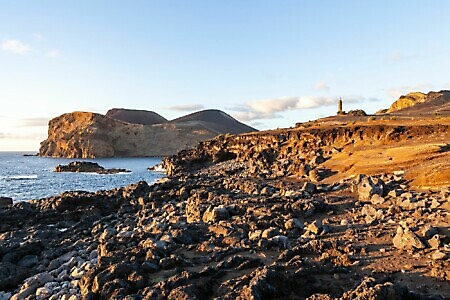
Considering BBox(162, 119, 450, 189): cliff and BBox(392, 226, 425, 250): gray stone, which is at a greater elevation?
BBox(162, 119, 450, 189): cliff

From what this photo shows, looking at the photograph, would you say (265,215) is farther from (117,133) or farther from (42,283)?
(117,133)

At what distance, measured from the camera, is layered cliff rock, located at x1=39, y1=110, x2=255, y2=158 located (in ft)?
444

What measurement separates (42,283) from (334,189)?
11534 millimetres

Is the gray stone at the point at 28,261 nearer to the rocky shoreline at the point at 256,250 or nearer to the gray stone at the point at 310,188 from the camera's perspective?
the rocky shoreline at the point at 256,250

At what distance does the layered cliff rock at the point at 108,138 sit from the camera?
444ft

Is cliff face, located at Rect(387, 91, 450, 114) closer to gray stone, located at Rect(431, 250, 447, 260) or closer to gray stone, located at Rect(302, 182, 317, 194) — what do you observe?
gray stone, located at Rect(302, 182, 317, 194)

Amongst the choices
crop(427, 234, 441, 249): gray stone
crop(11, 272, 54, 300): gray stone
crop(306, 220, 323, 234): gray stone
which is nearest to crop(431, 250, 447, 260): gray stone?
crop(427, 234, 441, 249): gray stone

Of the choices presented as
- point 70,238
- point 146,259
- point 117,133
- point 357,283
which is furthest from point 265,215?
point 117,133

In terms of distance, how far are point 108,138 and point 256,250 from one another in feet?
457

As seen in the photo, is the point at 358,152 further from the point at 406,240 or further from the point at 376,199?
the point at 406,240

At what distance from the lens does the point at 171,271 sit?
8133 mm

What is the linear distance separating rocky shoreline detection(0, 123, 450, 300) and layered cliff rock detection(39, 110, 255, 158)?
123625mm

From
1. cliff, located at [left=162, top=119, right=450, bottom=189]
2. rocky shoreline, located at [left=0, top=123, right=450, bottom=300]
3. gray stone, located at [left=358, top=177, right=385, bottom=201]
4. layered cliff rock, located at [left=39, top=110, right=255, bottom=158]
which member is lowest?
rocky shoreline, located at [left=0, top=123, right=450, bottom=300]

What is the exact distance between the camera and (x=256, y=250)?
9.14 metres
